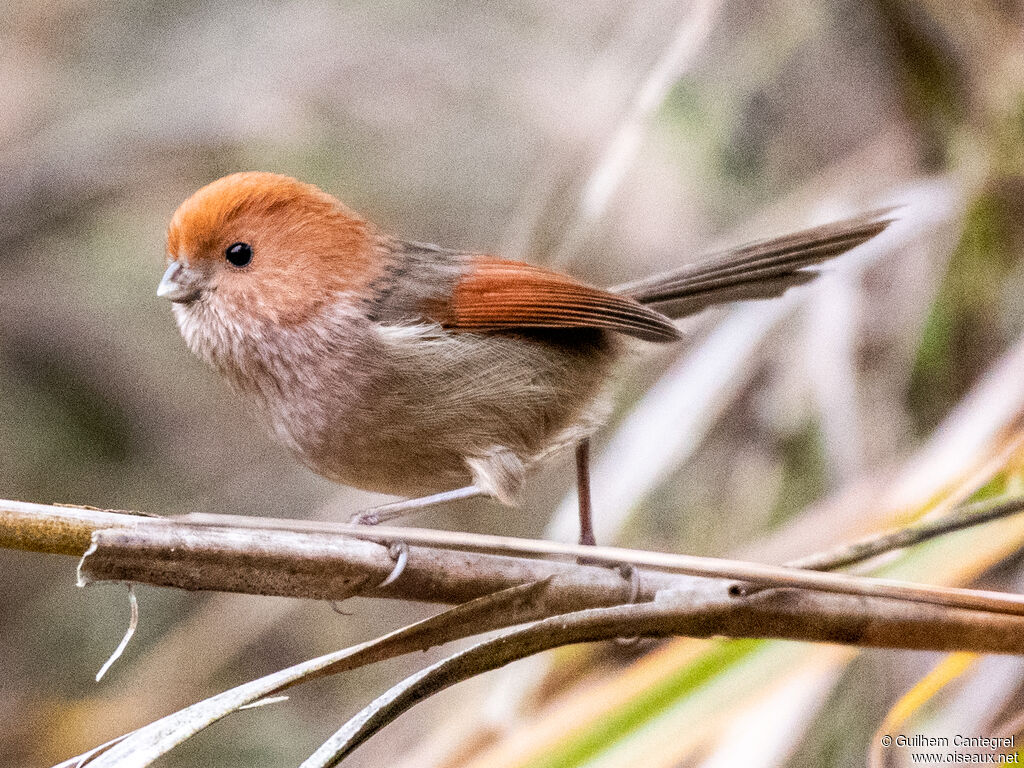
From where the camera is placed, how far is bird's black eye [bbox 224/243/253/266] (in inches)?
76.7

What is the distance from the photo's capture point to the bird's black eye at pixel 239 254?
1949 millimetres

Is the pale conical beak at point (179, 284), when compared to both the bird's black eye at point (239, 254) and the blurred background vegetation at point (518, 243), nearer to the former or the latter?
the bird's black eye at point (239, 254)

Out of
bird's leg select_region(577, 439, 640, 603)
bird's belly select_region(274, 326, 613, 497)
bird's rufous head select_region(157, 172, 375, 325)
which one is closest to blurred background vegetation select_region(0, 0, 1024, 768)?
bird's leg select_region(577, 439, 640, 603)

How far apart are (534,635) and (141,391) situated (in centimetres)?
204

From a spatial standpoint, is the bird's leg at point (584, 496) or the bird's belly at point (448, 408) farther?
the bird's leg at point (584, 496)

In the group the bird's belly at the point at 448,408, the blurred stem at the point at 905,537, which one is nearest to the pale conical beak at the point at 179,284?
the bird's belly at the point at 448,408

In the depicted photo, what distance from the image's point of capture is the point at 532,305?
2.17 meters

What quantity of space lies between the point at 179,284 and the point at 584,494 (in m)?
1.06

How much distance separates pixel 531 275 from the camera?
2188mm

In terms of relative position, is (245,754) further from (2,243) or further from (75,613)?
(2,243)

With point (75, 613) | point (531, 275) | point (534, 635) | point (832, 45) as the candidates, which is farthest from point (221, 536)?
point (832, 45)

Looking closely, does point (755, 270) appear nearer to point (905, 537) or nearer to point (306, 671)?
point (905, 537)

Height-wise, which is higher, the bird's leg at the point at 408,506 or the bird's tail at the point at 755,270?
the bird's tail at the point at 755,270

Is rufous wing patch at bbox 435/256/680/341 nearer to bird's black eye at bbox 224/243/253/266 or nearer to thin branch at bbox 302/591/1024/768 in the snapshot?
bird's black eye at bbox 224/243/253/266
